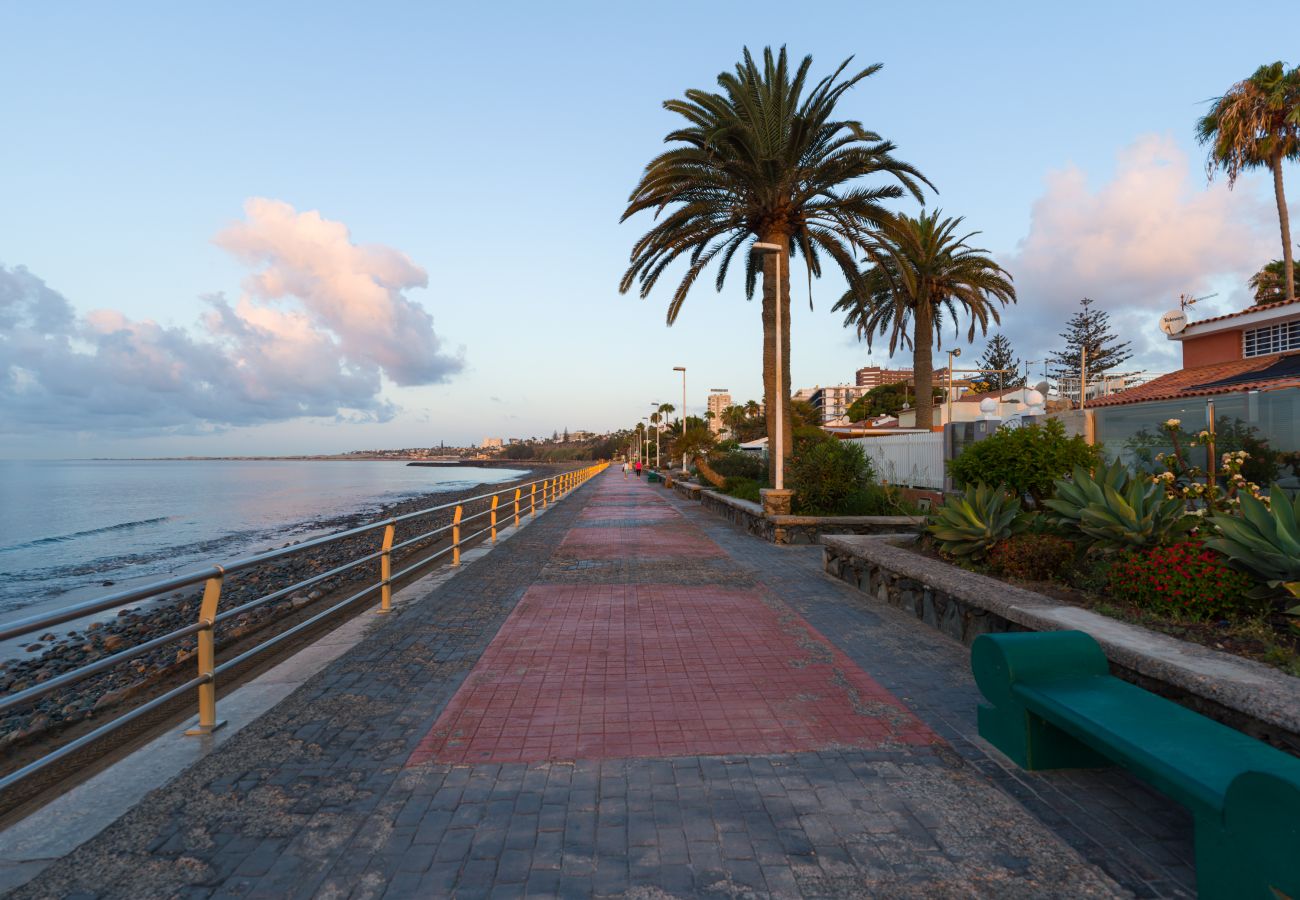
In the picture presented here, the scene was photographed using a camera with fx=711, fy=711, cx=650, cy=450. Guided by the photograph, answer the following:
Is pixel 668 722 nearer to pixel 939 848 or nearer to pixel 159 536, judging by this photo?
pixel 939 848

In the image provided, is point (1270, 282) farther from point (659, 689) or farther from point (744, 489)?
point (659, 689)

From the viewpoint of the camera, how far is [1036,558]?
661cm

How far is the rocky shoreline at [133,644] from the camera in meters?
7.90

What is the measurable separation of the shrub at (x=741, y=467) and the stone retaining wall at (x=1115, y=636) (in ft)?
53.1

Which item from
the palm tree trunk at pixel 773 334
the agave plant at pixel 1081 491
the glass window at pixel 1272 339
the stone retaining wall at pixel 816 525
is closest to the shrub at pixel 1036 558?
→ the agave plant at pixel 1081 491

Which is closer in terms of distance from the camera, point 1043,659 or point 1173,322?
point 1043,659

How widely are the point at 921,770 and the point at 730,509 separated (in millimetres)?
14356

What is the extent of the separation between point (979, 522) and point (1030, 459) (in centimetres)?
125

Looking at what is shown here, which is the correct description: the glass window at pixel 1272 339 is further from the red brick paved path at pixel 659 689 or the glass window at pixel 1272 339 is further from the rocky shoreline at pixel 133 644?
the rocky shoreline at pixel 133 644

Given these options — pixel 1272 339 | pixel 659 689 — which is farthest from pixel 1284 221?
pixel 659 689

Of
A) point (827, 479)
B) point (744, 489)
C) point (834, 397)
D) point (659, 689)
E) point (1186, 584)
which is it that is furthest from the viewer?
point (834, 397)

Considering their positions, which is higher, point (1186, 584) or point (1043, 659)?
point (1186, 584)

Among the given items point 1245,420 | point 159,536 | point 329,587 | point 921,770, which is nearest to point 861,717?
point 921,770

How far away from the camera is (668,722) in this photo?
4484 millimetres
